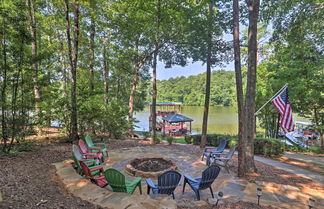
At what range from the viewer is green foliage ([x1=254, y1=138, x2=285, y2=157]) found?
7.67 metres

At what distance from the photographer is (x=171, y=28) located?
9414mm

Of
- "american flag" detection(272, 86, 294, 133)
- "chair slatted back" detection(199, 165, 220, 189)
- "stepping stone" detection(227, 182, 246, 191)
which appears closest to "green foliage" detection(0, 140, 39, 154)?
"chair slatted back" detection(199, 165, 220, 189)

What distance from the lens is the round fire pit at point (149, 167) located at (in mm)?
4496

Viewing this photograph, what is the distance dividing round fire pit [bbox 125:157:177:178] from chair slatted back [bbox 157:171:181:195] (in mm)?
1248

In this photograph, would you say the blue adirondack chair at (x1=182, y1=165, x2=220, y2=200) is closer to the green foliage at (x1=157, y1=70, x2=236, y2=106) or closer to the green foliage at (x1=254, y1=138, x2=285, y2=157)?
the green foliage at (x1=254, y1=138, x2=285, y2=157)

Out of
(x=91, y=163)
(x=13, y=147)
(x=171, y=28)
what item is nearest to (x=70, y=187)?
(x=91, y=163)

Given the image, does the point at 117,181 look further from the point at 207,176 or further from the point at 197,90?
the point at 197,90

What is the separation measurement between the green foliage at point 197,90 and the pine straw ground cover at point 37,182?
5212 centimetres

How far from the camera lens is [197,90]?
64312 millimetres

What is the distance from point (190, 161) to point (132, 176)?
231cm

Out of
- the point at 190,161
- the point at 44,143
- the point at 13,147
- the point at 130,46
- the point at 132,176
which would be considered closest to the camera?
the point at 132,176

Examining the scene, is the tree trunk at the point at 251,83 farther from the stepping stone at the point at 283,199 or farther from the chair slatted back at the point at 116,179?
the chair slatted back at the point at 116,179

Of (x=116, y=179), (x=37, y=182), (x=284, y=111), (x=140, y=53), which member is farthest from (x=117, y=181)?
(x=140, y=53)

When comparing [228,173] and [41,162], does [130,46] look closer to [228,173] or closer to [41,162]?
[41,162]
